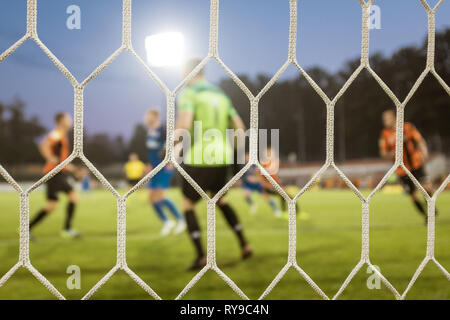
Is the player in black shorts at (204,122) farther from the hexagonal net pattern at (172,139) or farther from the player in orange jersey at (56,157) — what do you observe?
the player in orange jersey at (56,157)

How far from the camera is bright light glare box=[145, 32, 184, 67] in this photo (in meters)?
0.54

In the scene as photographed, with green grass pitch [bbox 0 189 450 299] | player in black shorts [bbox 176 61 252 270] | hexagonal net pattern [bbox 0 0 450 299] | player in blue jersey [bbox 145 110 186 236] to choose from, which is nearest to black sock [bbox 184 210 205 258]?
player in black shorts [bbox 176 61 252 270]

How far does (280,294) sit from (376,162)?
10436 millimetres

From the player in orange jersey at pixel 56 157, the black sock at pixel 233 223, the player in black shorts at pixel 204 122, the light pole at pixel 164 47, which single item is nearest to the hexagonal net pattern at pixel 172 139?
the light pole at pixel 164 47

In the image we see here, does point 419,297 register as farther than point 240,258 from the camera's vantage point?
No

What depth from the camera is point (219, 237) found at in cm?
198

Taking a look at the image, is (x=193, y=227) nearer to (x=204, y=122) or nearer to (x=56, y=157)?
(x=204, y=122)

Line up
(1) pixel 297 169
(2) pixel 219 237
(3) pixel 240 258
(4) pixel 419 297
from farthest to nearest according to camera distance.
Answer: (1) pixel 297 169 → (2) pixel 219 237 → (3) pixel 240 258 → (4) pixel 419 297

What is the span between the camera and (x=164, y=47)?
1.83 ft

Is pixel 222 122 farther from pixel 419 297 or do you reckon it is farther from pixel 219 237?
pixel 219 237
